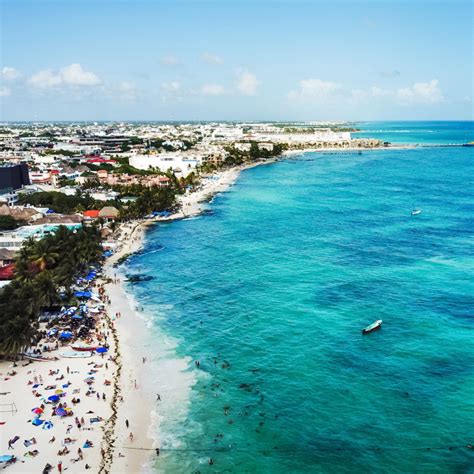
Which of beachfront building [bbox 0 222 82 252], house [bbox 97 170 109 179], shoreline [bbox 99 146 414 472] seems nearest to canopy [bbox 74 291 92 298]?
shoreline [bbox 99 146 414 472]

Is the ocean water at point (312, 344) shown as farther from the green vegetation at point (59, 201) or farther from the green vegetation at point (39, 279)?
the green vegetation at point (59, 201)

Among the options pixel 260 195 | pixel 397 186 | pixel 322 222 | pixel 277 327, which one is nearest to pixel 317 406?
pixel 277 327

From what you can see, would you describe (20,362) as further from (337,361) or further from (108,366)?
(337,361)

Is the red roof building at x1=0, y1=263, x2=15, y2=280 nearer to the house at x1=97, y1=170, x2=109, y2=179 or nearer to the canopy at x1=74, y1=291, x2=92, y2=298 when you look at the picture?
the canopy at x1=74, y1=291, x2=92, y2=298

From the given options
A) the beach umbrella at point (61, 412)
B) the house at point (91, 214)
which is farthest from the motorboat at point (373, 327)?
the house at point (91, 214)

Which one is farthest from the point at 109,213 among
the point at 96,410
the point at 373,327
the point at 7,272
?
the point at 96,410

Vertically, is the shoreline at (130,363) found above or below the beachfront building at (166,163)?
below
